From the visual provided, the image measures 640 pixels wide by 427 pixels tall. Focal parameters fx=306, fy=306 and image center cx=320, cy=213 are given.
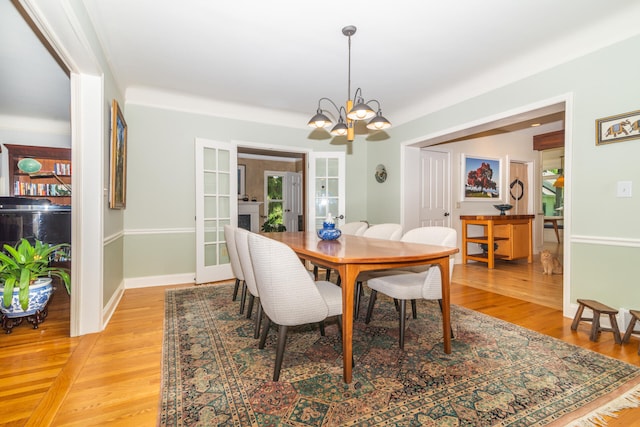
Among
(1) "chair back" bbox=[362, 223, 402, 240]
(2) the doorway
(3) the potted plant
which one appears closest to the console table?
(2) the doorway

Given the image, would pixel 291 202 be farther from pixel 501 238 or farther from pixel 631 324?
pixel 631 324

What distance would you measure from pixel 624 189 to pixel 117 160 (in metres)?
4.44

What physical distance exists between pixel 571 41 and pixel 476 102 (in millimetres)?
988

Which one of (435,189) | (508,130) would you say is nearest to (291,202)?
(435,189)

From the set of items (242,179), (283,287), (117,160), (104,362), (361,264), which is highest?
(242,179)

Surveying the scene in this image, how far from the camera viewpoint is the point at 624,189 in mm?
2402

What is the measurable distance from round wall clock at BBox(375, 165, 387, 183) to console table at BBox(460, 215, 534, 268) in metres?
1.66

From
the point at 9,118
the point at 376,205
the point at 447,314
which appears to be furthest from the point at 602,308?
the point at 9,118

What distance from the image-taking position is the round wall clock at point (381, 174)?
5000 mm

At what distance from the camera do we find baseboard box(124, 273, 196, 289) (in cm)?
381

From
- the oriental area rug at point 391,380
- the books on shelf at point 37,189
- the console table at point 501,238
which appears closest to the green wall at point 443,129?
the oriental area rug at point 391,380

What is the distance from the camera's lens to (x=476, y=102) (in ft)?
11.6

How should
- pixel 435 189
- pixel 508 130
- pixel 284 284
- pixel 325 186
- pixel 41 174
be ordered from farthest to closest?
pixel 508 130, pixel 435 189, pixel 325 186, pixel 41 174, pixel 284 284

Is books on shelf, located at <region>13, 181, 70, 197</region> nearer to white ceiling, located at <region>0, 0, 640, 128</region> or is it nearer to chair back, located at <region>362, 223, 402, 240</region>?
white ceiling, located at <region>0, 0, 640, 128</region>
